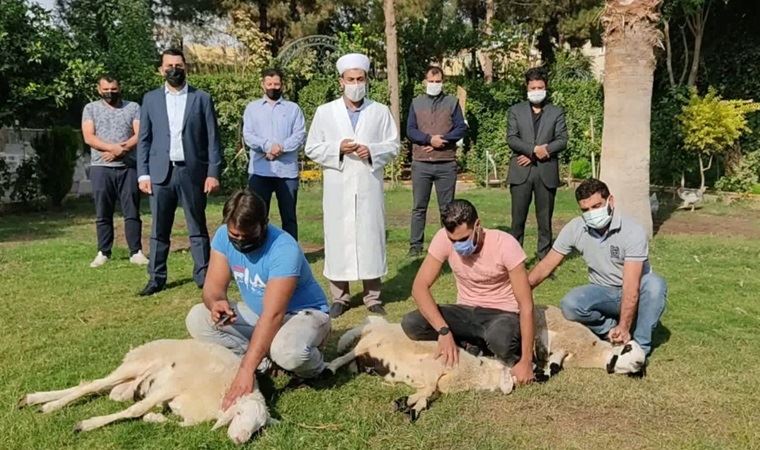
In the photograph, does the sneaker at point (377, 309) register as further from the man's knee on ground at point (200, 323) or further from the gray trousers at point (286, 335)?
the man's knee on ground at point (200, 323)

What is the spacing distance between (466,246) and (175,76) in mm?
3383

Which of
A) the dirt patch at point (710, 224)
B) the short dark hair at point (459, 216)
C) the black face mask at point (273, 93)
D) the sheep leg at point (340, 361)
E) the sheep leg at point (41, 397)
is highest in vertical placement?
the black face mask at point (273, 93)

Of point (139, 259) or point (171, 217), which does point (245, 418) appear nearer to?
point (171, 217)

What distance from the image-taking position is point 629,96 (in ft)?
28.7

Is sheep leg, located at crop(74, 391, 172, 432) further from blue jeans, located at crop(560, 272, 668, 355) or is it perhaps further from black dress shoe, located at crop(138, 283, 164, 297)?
black dress shoe, located at crop(138, 283, 164, 297)

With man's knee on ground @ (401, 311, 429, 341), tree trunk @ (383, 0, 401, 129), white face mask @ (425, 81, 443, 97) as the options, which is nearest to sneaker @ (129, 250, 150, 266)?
white face mask @ (425, 81, 443, 97)

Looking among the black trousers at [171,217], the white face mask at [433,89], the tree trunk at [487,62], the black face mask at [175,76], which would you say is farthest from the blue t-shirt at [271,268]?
the tree trunk at [487,62]

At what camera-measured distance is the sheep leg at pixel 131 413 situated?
3.47 m

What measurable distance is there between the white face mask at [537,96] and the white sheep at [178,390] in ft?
14.4

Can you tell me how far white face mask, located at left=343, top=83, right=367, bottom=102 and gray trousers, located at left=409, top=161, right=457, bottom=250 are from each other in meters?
1.84

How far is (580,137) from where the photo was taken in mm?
17719

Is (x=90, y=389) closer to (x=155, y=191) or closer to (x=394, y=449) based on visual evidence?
(x=394, y=449)

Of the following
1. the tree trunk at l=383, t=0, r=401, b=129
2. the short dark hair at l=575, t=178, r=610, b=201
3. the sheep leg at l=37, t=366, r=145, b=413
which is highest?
the tree trunk at l=383, t=0, r=401, b=129

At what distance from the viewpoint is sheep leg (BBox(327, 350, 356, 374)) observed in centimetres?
429
